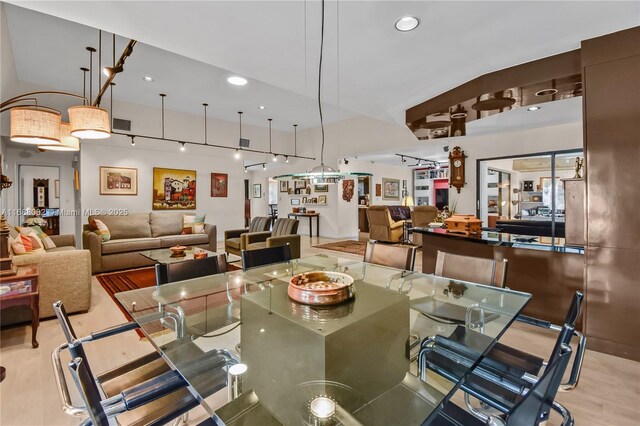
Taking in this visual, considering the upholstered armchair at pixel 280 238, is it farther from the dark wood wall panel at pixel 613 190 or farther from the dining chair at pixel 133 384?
the dark wood wall panel at pixel 613 190

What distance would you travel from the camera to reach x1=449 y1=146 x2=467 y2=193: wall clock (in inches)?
267

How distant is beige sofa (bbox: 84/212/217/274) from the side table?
8.48 feet

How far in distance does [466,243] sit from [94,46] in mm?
5463

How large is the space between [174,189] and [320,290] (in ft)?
22.5

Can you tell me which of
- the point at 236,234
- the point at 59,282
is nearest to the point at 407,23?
the point at 59,282

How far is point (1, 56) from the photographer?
124 inches

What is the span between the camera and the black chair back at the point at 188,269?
2.03 m

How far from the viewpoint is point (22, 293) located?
2.45m

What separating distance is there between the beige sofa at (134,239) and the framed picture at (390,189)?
7.03 m

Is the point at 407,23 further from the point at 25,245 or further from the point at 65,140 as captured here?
the point at 25,245

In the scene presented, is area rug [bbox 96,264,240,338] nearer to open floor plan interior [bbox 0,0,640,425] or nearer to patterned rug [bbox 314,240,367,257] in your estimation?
open floor plan interior [bbox 0,0,640,425]

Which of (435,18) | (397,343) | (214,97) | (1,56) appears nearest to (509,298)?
(397,343)

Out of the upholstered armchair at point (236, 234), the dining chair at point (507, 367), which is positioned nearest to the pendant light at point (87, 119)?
the dining chair at point (507, 367)

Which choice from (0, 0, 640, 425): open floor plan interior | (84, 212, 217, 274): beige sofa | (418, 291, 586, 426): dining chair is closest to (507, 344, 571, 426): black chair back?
(0, 0, 640, 425): open floor plan interior
